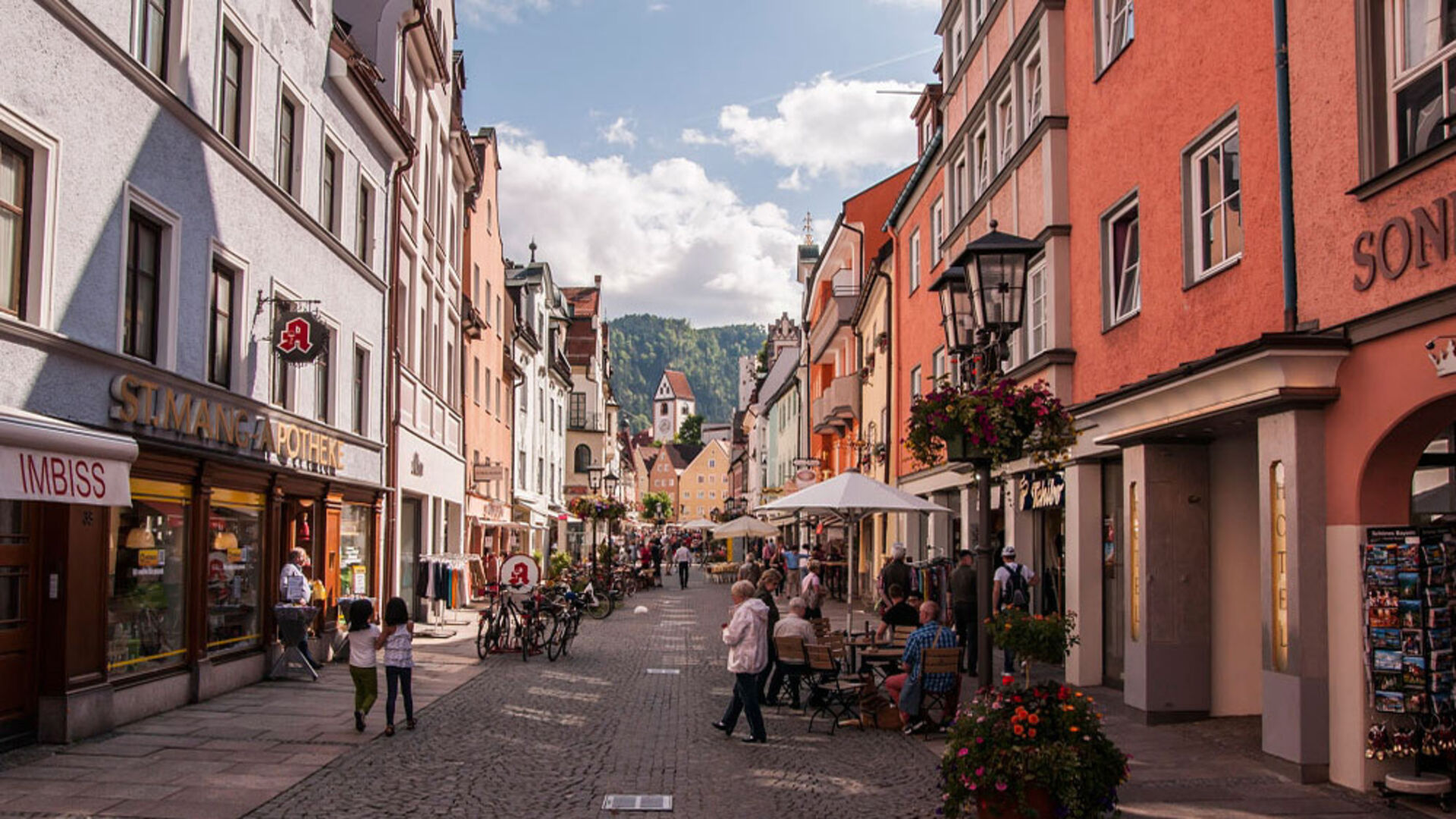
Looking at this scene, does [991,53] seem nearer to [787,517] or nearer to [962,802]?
[962,802]

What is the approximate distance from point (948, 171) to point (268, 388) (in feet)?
43.4

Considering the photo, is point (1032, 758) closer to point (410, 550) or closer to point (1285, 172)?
point (1285, 172)

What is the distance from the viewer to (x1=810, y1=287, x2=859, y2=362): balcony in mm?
38656

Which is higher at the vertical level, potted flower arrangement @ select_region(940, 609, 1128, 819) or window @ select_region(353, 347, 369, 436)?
window @ select_region(353, 347, 369, 436)

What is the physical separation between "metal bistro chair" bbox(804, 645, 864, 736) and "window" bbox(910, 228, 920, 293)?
48.0ft

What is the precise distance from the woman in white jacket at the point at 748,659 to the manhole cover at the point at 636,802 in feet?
8.87

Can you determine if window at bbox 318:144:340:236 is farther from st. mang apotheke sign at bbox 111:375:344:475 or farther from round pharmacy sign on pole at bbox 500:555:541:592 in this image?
round pharmacy sign on pole at bbox 500:555:541:592

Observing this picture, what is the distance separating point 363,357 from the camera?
21203mm

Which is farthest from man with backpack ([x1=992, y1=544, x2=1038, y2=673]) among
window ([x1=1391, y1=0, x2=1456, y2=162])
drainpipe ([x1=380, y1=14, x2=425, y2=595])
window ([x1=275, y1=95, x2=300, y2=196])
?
drainpipe ([x1=380, y1=14, x2=425, y2=595])

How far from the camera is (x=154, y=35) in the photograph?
12.6 meters

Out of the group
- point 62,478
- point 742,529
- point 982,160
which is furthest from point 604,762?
point 742,529

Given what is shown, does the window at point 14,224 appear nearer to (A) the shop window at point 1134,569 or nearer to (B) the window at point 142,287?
(B) the window at point 142,287

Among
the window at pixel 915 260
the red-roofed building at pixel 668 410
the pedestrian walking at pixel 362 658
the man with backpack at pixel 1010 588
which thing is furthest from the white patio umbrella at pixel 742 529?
the red-roofed building at pixel 668 410

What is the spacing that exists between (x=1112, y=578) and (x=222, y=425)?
10459 mm
